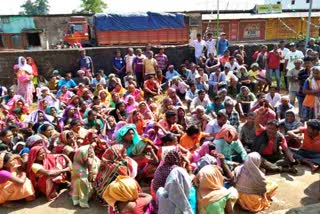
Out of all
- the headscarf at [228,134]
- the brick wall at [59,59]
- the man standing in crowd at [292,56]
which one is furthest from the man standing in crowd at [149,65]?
the headscarf at [228,134]

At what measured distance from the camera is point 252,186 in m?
4.18

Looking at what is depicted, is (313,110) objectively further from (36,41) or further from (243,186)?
(36,41)

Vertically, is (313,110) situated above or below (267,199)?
above

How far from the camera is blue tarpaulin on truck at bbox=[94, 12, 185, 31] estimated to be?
1920 centimetres

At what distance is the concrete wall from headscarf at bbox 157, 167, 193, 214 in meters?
8.31

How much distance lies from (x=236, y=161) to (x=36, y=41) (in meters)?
19.9

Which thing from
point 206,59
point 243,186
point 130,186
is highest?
point 206,59

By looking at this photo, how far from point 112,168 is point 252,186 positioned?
1.79 metres

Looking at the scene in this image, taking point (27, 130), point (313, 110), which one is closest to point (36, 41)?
point (27, 130)

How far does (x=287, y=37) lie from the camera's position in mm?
26250

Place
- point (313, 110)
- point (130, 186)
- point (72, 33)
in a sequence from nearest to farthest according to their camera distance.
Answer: point (130, 186)
point (313, 110)
point (72, 33)

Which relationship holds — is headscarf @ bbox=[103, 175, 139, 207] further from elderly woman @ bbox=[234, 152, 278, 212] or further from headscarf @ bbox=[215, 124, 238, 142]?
headscarf @ bbox=[215, 124, 238, 142]

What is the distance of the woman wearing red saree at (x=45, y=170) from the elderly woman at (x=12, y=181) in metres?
0.13

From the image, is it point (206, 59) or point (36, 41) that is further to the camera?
point (36, 41)
